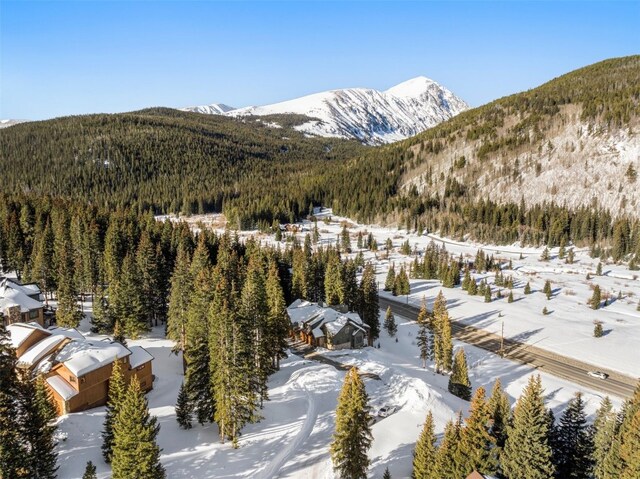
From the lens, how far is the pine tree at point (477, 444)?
92.7ft

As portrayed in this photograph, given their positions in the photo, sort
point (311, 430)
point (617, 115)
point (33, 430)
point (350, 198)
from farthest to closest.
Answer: point (350, 198), point (617, 115), point (311, 430), point (33, 430)

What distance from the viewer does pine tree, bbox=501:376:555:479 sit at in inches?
1160

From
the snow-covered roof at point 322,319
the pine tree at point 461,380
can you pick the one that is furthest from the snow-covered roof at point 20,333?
the pine tree at point 461,380

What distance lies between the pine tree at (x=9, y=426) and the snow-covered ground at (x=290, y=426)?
518cm

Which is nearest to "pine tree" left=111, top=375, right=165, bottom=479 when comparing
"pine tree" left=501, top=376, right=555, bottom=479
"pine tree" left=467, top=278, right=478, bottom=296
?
"pine tree" left=501, top=376, right=555, bottom=479

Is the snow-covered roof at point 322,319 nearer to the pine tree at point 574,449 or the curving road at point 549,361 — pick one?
the curving road at point 549,361

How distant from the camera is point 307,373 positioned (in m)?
46.5

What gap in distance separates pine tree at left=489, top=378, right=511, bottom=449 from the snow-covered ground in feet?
16.6

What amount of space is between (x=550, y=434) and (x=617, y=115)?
165703 mm

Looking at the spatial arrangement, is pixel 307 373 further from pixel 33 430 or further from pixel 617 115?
pixel 617 115

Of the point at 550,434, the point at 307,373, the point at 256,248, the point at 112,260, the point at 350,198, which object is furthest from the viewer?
the point at 350,198

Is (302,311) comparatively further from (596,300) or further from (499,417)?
(596,300)

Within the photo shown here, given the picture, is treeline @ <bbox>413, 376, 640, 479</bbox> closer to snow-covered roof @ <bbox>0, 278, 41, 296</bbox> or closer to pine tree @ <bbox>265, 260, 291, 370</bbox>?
pine tree @ <bbox>265, 260, 291, 370</bbox>

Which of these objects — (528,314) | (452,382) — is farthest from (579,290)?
(452,382)
